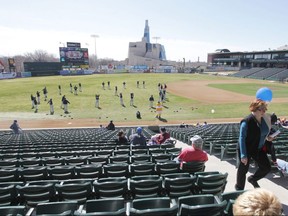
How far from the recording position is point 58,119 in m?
25.9

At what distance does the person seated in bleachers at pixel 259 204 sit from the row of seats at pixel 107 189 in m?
3.27

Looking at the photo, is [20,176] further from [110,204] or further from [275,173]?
[275,173]

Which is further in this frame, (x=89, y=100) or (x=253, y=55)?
(x=253, y=55)

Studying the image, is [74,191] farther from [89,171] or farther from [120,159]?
[120,159]

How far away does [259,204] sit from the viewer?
185 centimetres

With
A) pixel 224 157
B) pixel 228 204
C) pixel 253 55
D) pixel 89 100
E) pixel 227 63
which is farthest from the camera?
pixel 227 63

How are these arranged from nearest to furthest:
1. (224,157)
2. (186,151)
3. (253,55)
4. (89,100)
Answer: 1. (186,151)
2. (224,157)
3. (89,100)
4. (253,55)

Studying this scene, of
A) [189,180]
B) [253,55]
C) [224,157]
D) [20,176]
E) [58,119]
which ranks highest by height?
[253,55]

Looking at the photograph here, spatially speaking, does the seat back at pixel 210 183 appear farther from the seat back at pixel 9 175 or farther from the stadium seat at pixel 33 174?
the seat back at pixel 9 175

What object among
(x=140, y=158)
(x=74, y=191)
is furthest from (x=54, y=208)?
(x=140, y=158)

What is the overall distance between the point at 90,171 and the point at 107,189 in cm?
130

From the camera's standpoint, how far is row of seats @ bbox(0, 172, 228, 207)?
16.3 feet

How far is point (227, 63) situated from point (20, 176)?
122 metres

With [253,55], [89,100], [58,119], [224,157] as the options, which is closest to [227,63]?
[253,55]
